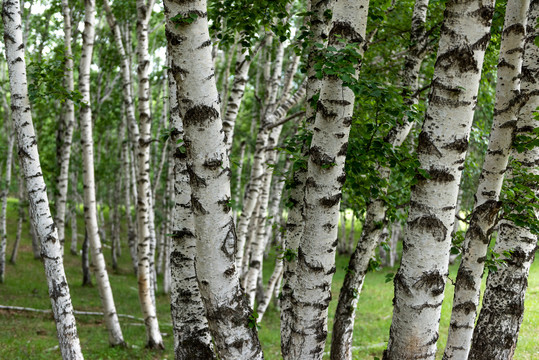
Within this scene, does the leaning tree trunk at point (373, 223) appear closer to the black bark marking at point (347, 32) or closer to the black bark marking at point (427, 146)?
the black bark marking at point (347, 32)

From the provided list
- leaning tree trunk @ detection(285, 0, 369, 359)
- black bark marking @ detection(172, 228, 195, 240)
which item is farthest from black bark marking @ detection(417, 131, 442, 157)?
black bark marking @ detection(172, 228, 195, 240)

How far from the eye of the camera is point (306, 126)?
4.71m

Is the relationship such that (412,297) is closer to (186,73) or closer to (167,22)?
(186,73)

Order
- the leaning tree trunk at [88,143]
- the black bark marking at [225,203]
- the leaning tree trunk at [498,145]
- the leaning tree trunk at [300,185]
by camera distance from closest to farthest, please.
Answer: the black bark marking at [225,203], the leaning tree trunk at [498,145], the leaning tree trunk at [300,185], the leaning tree trunk at [88,143]

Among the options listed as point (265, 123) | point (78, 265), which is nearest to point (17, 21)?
point (265, 123)

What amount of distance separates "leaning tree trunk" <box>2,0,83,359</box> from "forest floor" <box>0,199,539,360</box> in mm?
2816

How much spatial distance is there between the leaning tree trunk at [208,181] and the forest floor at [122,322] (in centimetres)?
296

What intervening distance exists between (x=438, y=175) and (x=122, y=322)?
39.6 ft

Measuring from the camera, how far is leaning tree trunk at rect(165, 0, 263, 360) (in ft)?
9.04

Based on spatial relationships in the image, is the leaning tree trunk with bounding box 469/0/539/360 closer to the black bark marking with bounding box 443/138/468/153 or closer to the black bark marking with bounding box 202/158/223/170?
the black bark marking with bounding box 443/138/468/153

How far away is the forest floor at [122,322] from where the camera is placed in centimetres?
934

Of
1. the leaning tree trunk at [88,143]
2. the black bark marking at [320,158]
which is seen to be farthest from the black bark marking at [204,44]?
the leaning tree trunk at [88,143]

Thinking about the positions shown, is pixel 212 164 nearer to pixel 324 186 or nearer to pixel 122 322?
pixel 324 186

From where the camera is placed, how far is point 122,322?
12.9 meters
